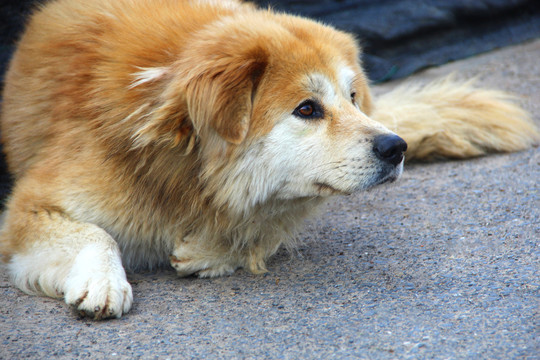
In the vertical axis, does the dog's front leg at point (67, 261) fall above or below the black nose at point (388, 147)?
below

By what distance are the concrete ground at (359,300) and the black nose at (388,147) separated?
23.1 inches

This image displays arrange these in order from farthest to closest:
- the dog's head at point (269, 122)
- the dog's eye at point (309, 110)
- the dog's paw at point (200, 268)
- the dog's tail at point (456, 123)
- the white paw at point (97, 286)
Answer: the dog's tail at point (456, 123), the dog's paw at point (200, 268), the dog's eye at point (309, 110), the dog's head at point (269, 122), the white paw at point (97, 286)

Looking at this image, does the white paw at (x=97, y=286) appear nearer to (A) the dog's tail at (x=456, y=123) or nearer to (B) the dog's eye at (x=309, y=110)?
(B) the dog's eye at (x=309, y=110)

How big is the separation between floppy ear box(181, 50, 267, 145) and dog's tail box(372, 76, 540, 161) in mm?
1890

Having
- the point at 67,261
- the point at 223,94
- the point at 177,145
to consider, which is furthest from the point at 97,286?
the point at 223,94

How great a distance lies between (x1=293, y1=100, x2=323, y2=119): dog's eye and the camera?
2.93 meters

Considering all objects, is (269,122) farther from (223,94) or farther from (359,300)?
(359,300)

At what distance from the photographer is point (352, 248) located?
349cm

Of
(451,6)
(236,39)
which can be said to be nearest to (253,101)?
(236,39)

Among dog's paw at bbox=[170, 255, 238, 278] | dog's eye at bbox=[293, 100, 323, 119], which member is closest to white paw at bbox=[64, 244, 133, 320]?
dog's paw at bbox=[170, 255, 238, 278]

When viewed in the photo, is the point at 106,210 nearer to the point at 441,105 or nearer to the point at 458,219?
the point at 458,219

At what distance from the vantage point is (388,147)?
289 centimetres

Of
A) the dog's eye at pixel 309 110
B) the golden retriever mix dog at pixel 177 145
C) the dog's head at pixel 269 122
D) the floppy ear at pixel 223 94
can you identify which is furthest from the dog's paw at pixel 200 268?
the dog's eye at pixel 309 110

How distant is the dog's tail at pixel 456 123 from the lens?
4.65 meters
